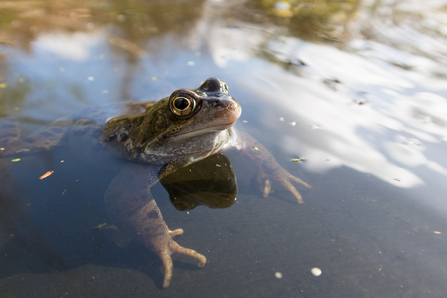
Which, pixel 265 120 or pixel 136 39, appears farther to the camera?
pixel 136 39

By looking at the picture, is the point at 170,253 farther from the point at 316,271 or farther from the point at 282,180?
the point at 282,180

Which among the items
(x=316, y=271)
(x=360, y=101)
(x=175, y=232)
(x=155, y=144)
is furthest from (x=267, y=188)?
(x=360, y=101)

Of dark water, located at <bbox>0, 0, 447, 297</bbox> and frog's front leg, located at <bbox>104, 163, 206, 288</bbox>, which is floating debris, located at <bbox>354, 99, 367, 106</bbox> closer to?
dark water, located at <bbox>0, 0, 447, 297</bbox>

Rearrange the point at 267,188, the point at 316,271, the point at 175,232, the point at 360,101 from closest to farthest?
1. the point at 316,271
2. the point at 175,232
3. the point at 267,188
4. the point at 360,101

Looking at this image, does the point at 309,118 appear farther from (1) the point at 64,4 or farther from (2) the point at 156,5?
(1) the point at 64,4

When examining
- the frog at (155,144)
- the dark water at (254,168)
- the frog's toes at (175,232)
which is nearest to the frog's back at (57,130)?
the frog at (155,144)

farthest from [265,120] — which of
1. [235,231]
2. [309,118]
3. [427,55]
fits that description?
[427,55]

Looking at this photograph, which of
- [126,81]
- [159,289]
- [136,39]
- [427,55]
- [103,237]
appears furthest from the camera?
[136,39]
